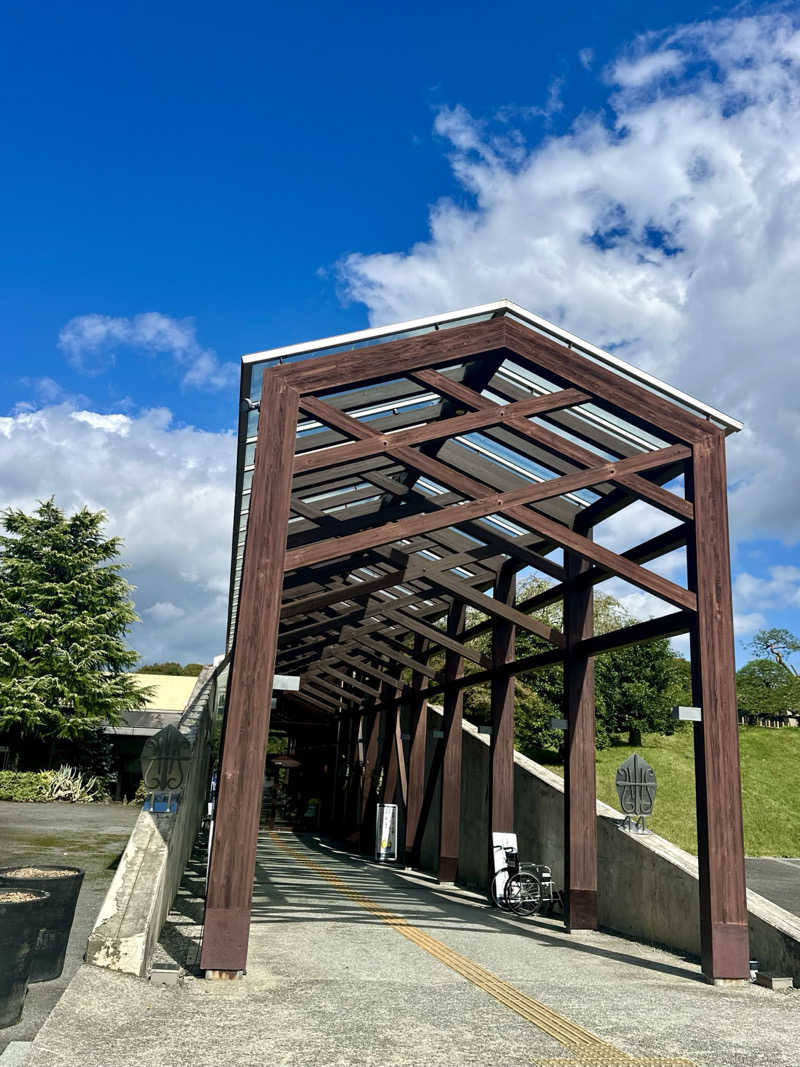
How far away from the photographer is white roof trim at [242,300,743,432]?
304 inches

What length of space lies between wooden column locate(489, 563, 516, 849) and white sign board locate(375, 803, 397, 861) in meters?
5.96

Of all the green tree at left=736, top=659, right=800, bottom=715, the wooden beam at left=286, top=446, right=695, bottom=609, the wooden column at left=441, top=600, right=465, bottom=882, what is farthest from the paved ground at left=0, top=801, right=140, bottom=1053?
the green tree at left=736, top=659, right=800, bottom=715

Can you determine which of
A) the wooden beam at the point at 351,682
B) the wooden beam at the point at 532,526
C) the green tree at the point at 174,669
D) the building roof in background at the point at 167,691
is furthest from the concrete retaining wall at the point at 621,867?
the green tree at the point at 174,669

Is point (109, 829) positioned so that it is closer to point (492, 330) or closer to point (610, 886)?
point (610, 886)

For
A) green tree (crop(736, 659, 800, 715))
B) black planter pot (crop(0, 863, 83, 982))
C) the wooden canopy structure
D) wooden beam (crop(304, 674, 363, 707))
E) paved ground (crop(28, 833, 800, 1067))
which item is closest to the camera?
paved ground (crop(28, 833, 800, 1067))

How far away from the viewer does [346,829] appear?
927 inches

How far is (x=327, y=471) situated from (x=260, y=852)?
1047cm

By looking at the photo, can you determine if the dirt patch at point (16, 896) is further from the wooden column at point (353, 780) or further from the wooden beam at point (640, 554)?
the wooden column at point (353, 780)

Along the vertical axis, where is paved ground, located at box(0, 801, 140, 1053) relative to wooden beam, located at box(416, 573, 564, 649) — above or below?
below

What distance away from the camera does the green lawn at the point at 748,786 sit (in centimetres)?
2317

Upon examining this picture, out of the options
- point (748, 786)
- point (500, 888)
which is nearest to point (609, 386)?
point (500, 888)

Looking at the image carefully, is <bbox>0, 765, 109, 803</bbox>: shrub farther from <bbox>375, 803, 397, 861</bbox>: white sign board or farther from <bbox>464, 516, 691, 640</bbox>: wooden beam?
<bbox>464, 516, 691, 640</bbox>: wooden beam

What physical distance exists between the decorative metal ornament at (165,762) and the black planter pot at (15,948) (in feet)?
12.9

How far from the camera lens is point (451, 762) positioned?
578 inches
